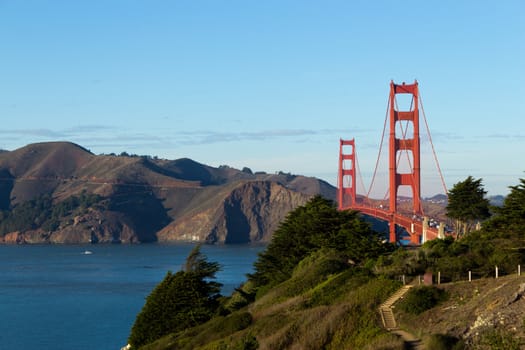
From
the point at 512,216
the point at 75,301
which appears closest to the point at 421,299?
the point at 512,216

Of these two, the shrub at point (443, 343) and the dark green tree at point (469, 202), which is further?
the dark green tree at point (469, 202)

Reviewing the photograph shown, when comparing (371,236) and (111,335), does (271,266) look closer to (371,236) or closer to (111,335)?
(371,236)

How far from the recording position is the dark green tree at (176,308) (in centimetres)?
3500

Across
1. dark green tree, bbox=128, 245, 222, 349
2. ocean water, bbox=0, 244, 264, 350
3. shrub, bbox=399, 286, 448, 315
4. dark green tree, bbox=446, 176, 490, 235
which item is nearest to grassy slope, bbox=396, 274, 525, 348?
shrub, bbox=399, 286, 448, 315

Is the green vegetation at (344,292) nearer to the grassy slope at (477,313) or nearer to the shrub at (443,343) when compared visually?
the shrub at (443,343)

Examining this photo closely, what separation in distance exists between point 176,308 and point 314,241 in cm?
952

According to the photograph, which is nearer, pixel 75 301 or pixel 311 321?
pixel 311 321

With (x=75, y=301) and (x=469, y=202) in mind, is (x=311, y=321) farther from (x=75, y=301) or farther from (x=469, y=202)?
(x=75, y=301)

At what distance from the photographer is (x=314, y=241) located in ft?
139

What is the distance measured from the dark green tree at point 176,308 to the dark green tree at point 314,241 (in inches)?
226

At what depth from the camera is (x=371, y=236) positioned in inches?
1537

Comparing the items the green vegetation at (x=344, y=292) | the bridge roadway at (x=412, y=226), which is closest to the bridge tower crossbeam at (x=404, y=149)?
the bridge roadway at (x=412, y=226)

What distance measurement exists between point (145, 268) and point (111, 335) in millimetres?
64388

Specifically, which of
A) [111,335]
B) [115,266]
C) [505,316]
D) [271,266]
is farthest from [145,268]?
[505,316]
